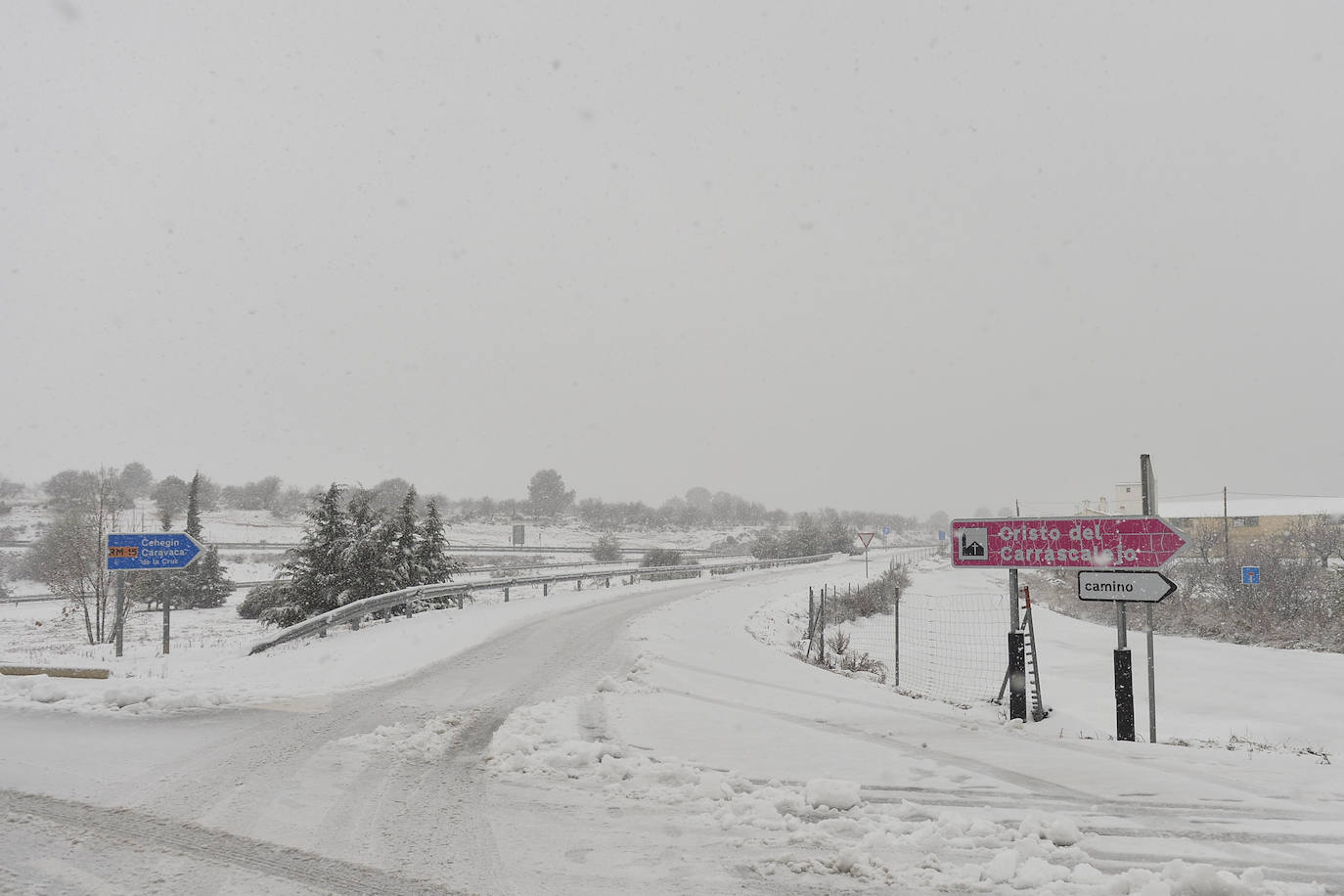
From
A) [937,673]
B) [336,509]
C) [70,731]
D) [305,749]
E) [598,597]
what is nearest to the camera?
[305,749]

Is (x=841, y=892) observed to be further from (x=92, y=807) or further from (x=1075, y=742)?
(x=92, y=807)

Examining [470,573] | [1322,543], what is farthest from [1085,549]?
[1322,543]

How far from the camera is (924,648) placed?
21.6m

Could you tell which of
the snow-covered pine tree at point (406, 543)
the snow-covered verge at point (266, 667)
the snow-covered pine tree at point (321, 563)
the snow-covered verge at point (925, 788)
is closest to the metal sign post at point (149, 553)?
the snow-covered verge at point (266, 667)

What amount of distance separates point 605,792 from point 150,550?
541 inches

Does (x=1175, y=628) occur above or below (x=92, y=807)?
below

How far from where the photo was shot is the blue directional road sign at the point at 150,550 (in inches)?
568

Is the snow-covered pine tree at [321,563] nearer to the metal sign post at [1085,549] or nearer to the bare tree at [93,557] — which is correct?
the bare tree at [93,557]

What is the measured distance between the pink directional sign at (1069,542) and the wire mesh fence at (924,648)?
9.62 ft

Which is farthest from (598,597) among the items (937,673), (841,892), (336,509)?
(841,892)

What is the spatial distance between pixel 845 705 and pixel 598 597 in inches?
699

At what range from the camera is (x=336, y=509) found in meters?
21.9

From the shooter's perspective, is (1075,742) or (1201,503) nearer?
(1075,742)

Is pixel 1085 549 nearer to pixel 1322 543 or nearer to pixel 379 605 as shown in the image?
pixel 379 605
